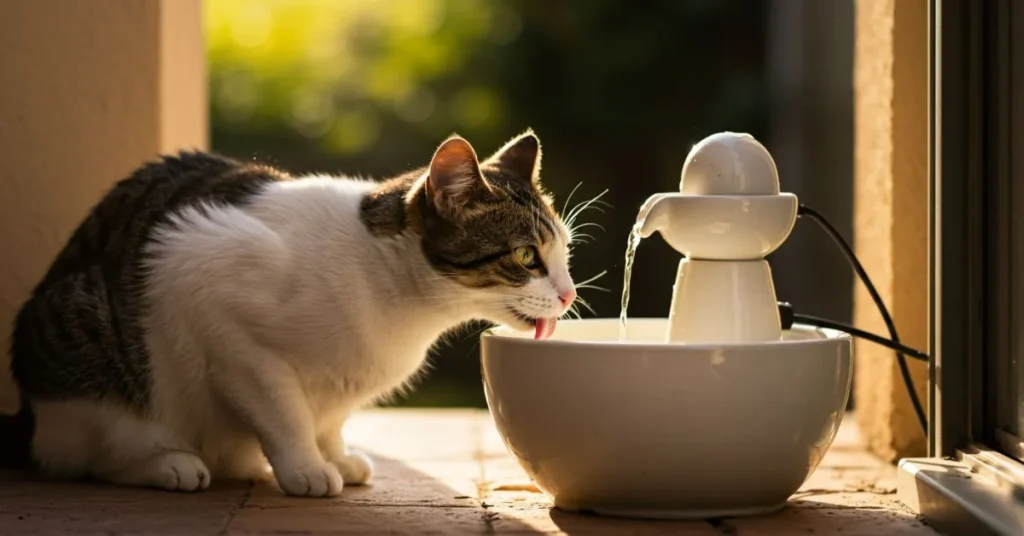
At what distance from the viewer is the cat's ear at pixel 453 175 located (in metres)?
1.76

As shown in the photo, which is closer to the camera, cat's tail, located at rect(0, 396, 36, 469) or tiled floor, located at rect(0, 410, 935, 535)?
tiled floor, located at rect(0, 410, 935, 535)

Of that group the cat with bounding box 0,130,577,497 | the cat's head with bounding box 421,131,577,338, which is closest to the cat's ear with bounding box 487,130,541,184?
the cat with bounding box 0,130,577,497

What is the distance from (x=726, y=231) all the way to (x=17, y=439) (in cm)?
124

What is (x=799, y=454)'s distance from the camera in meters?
1.55

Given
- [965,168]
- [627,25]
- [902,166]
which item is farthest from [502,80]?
[965,168]

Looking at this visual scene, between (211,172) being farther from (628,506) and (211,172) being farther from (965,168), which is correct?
(965,168)

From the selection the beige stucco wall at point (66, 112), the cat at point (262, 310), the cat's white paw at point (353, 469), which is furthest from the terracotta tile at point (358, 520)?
the beige stucco wall at point (66, 112)

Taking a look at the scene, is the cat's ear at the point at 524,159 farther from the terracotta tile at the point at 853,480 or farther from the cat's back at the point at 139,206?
the terracotta tile at the point at 853,480

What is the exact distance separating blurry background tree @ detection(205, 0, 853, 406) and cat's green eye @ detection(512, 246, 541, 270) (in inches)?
103

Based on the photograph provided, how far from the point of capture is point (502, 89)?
6.53 meters

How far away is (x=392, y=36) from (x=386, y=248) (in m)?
5.76

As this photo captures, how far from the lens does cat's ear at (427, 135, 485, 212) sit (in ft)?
5.77

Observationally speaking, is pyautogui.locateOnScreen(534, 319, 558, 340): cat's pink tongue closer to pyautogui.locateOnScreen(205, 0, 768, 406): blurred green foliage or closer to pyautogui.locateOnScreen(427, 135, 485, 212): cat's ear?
pyautogui.locateOnScreen(427, 135, 485, 212): cat's ear

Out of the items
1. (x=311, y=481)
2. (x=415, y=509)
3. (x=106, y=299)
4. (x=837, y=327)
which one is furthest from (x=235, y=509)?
(x=837, y=327)
